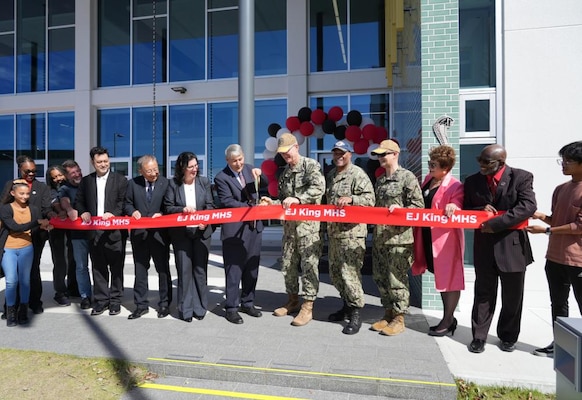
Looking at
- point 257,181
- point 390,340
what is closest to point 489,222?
point 390,340

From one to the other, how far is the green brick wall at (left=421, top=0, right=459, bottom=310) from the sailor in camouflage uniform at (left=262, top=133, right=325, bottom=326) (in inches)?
63.8

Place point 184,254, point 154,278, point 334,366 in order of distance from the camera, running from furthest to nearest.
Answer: point 154,278 < point 184,254 < point 334,366

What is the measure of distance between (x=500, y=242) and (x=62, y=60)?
55.1 feet

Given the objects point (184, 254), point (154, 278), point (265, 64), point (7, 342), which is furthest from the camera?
point (265, 64)

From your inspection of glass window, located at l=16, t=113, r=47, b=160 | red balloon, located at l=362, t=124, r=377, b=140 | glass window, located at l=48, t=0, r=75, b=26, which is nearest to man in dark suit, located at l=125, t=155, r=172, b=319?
red balloon, located at l=362, t=124, r=377, b=140

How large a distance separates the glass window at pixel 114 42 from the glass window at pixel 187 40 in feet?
6.32

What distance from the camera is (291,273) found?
4594 millimetres

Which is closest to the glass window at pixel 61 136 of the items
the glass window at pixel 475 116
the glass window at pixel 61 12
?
the glass window at pixel 61 12

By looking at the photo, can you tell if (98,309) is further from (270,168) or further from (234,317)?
(270,168)

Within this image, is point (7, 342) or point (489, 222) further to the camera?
point (7, 342)

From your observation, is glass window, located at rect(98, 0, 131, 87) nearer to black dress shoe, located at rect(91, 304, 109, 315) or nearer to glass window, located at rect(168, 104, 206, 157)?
glass window, located at rect(168, 104, 206, 157)

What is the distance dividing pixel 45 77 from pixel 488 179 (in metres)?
16.8

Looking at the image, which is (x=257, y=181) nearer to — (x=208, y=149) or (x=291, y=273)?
(x=291, y=273)

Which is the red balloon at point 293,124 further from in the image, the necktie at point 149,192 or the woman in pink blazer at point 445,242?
the woman in pink blazer at point 445,242
